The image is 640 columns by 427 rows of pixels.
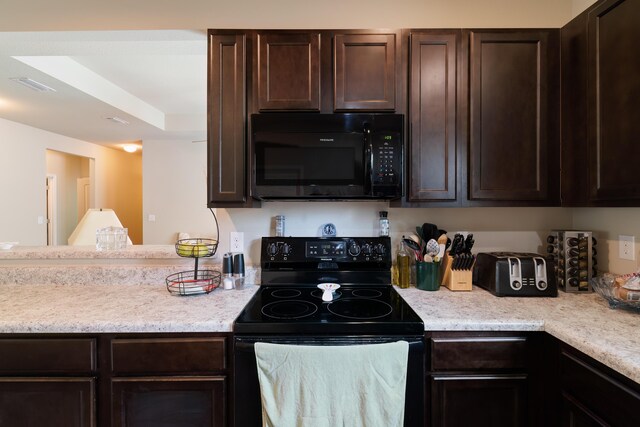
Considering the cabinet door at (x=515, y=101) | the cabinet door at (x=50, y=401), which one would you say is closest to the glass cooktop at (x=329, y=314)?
the cabinet door at (x=50, y=401)

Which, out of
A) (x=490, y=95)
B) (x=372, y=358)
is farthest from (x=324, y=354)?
(x=490, y=95)

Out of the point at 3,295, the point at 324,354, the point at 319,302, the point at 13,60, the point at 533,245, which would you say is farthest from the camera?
the point at 13,60

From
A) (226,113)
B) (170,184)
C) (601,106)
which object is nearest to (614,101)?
(601,106)

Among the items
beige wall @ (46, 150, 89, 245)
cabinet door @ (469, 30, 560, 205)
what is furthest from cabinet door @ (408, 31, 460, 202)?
beige wall @ (46, 150, 89, 245)

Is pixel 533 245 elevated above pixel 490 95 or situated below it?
below

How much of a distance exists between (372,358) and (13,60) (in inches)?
131

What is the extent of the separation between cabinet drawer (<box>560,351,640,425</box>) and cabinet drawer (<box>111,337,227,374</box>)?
1290 mm

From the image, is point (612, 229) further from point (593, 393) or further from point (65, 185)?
point (65, 185)

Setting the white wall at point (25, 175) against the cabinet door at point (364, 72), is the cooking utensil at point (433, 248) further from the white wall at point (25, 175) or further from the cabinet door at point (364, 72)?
the white wall at point (25, 175)

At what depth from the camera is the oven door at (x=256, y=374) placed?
1110mm

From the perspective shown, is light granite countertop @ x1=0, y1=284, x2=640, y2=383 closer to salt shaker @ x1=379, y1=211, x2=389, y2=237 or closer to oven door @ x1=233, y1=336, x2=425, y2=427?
oven door @ x1=233, y1=336, x2=425, y2=427

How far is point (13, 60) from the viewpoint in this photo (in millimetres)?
2256

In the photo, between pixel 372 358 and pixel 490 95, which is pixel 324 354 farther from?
pixel 490 95

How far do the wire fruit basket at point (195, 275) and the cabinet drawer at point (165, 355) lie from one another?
1.18 ft
